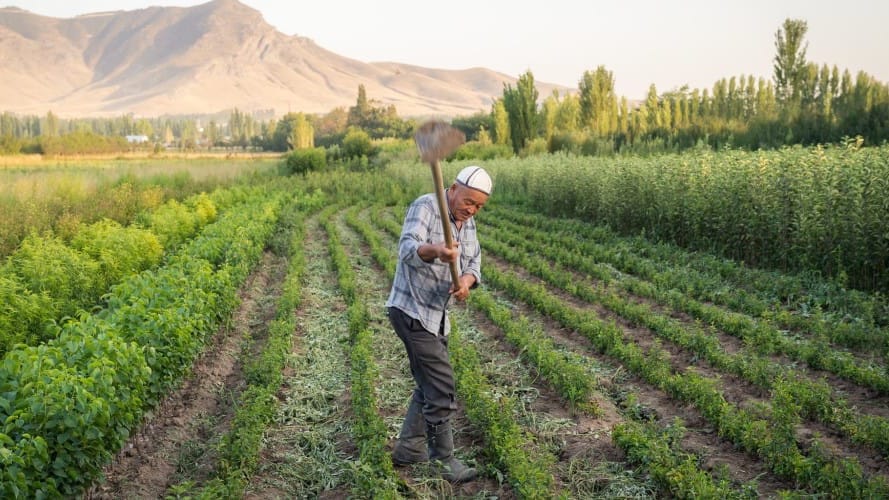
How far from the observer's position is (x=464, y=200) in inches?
180

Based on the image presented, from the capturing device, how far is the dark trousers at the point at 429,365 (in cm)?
474

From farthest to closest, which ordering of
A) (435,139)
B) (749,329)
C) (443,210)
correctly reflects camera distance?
(749,329) → (443,210) → (435,139)

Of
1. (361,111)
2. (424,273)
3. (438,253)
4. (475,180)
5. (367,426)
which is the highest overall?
(361,111)

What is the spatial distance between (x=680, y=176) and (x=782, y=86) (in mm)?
22357

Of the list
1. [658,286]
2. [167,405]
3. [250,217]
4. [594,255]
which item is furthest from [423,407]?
[250,217]

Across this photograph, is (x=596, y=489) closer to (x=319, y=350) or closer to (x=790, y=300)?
(x=319, y=350)

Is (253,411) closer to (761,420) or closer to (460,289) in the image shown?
(460,289)

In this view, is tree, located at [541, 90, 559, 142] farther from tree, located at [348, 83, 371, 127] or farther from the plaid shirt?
tree, located at [348, 83, 371, 127]

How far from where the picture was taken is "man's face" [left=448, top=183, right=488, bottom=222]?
179 inches

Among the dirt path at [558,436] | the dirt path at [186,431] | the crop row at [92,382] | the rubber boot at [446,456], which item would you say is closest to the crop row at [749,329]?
the dirt path at [558,436]

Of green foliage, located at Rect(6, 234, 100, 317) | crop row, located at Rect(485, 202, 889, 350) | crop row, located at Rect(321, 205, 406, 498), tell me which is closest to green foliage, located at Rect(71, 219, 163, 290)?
green foliage, located at Rect(6, 234, 100, 317)

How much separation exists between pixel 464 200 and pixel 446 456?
5.90 feet

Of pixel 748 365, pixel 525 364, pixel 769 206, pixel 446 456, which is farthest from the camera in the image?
pixel 769 206

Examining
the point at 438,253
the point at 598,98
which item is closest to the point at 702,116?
the point at 598,98
